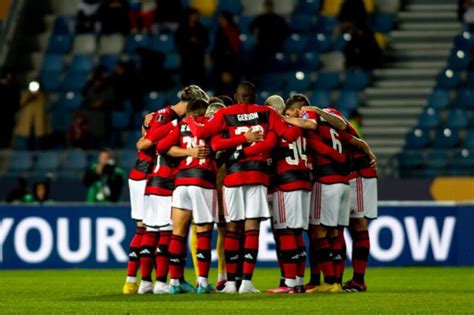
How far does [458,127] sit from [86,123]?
5658 millimetres

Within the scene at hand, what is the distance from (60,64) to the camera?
26141 millimetres

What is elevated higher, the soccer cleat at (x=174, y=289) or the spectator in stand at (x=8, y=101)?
the spectator in stand at (x=8, y=101)

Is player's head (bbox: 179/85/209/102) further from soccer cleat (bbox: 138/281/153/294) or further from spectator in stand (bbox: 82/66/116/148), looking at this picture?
spectator in stand (bbox: 82/66/116/148)

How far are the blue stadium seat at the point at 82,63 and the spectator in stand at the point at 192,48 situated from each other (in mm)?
1944

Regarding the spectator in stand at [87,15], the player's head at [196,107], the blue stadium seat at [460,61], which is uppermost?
the spectator in stand at [87,15]

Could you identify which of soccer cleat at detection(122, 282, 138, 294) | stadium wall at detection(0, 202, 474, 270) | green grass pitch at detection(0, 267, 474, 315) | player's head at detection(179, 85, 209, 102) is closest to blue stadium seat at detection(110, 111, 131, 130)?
stadium wall at detection(0, 202, 474, 270)

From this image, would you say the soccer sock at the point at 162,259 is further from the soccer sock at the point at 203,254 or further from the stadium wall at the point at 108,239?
the stadium wall at the point at 108,239

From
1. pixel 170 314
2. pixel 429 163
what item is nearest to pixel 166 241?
pixel 170 314

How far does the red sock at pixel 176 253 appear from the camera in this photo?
1448 cm

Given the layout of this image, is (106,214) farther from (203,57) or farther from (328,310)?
(328,310)

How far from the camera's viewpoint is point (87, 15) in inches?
1035

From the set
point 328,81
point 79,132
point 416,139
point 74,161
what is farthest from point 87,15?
point 416,139

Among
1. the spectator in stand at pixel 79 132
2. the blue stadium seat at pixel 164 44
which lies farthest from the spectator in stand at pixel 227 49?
the spectator in stand at pixel 79 132

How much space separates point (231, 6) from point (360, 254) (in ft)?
38.5
